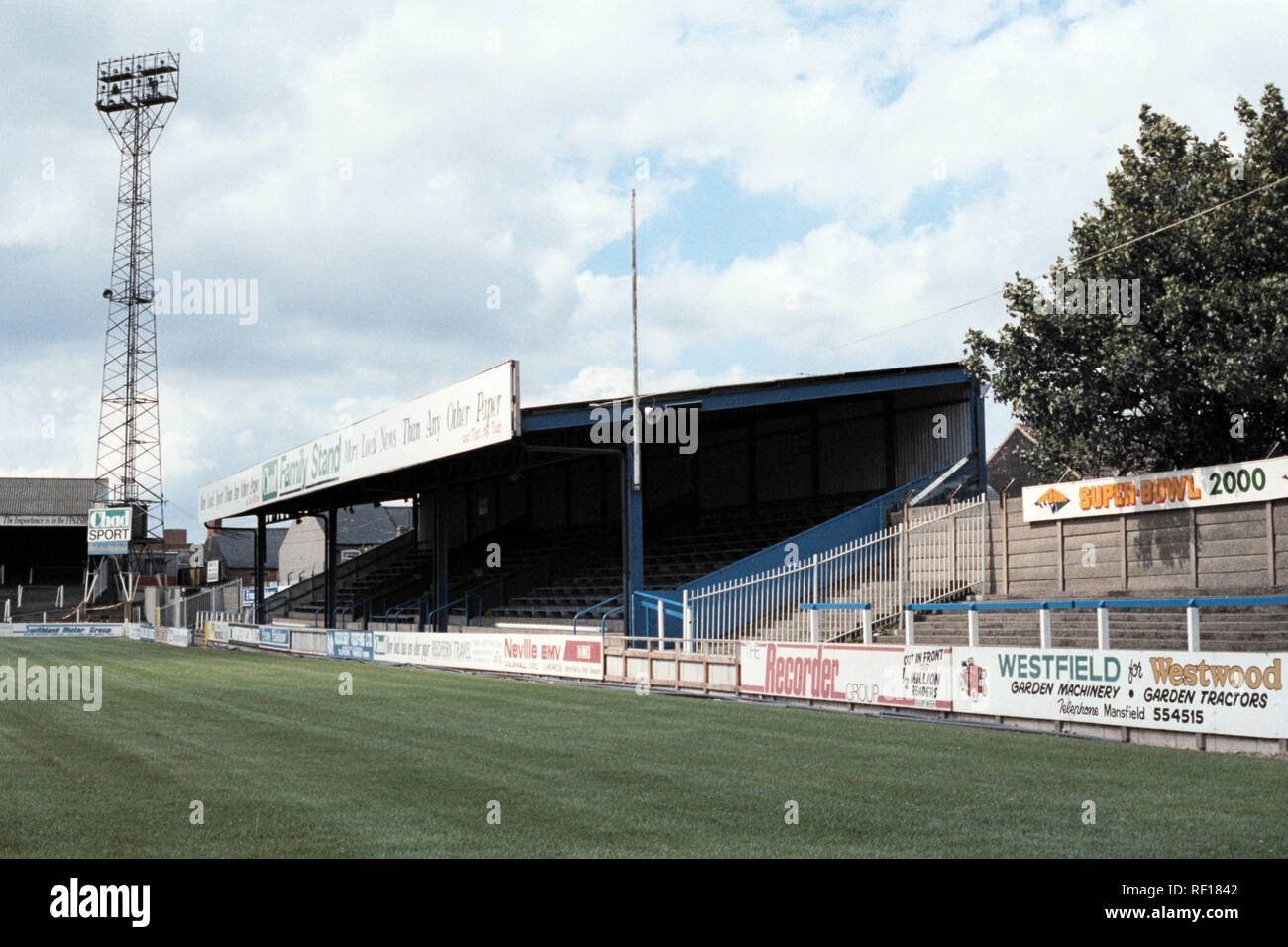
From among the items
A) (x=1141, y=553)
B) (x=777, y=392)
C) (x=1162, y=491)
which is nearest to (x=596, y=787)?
(x=1162, y=491)

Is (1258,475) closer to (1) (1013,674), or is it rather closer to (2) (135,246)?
(1) (1013,674)

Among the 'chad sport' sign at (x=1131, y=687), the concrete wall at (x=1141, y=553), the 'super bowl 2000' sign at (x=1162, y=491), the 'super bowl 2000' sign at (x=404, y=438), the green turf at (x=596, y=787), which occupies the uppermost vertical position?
the 'super bowl 2000' sign at (x=404, y=438)

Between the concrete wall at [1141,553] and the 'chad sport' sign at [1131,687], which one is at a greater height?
the concrete wall at [1141,553]

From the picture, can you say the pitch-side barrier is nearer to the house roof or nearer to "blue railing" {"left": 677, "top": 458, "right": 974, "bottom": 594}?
"blue railing" {"left": 677, "top": 458, "right": 974, "bottom": 594}

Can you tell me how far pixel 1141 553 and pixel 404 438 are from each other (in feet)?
59.1

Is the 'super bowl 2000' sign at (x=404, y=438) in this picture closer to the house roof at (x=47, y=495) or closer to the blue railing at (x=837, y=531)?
the blue railing at (x=837, y=531)

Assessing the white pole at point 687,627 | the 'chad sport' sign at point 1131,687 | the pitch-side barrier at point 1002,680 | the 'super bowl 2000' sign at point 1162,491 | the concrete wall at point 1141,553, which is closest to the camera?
the 'chad sport' sign at point 1131,687

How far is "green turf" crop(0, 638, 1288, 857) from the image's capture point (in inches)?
347

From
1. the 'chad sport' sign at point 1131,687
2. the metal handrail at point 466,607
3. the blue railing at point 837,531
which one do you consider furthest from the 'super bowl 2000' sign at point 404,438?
the 'chad sport' sign at point 1131,687

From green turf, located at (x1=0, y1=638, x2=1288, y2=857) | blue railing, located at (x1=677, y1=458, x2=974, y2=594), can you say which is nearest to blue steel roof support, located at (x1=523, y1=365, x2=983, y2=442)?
blue railing, located at (x1=677, y1=458, x2=974, y2=594)

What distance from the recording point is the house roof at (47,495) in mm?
89875

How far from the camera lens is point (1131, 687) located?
1469cm

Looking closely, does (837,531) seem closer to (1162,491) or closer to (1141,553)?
(1141,553)

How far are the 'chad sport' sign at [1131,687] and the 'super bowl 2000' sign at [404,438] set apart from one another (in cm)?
1252
